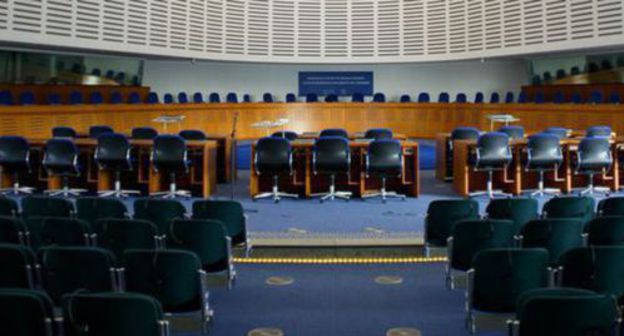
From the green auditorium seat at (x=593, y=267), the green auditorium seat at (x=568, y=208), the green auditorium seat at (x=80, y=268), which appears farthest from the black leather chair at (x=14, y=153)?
the green auditorium seat at (x=593, y=267)

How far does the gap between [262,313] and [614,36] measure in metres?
12.7

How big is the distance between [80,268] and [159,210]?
242 centimetres

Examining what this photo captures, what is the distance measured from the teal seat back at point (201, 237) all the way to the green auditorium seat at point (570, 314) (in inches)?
117

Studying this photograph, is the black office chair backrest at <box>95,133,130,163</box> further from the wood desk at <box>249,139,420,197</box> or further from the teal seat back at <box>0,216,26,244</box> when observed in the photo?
the teal seat back at <box>0,216,26,244</box>

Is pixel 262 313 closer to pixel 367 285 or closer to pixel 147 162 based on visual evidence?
pixel 367 285

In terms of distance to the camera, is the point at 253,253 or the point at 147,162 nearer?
the point at 253,253

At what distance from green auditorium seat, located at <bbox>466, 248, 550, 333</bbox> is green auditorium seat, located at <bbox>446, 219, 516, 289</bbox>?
1.03 metres

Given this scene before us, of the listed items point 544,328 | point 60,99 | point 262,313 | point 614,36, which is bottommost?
point 262,313

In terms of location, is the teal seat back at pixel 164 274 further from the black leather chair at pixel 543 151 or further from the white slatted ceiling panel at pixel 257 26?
the white slatted ceiling panel at pixel 257 26

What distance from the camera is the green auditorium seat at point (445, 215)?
705cm

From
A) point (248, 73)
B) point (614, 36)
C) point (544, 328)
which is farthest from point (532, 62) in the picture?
point (544, 328)

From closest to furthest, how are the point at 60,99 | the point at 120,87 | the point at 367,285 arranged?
1. the point at 367,285
2. the point at 60,99
3. the point at 120,87

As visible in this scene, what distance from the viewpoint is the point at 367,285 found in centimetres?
652

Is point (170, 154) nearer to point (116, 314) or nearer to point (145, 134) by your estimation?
point (145, 134)
